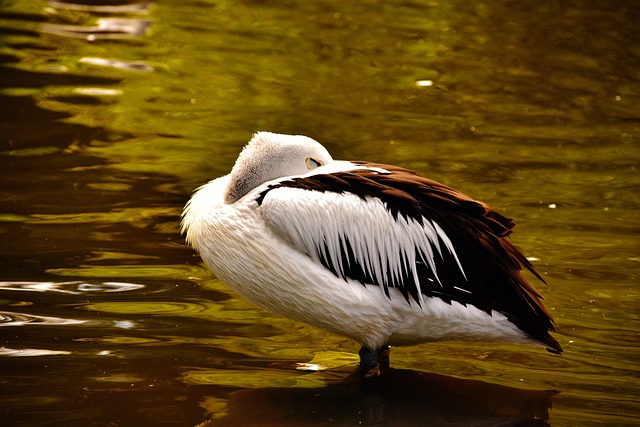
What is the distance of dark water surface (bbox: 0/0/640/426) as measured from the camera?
4.30 meters

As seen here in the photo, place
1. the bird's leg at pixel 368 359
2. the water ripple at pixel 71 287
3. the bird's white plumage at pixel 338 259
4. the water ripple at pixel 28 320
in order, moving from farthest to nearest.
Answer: the water ripple at pixel 71 287, the water ripple at pixel 28 320, the bird's leg at pixel 368 359, the bird's white plumage at pixel 338 259

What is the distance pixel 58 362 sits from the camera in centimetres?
443

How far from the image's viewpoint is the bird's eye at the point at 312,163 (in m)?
4.57

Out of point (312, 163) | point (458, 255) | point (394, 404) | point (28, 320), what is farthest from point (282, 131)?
point (394, 404)

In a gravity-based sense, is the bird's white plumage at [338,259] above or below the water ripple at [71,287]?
above

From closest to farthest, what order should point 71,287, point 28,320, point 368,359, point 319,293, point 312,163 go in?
point 319,293 → point 368,359 → point 312,163 → point 28,320 → point 71,287

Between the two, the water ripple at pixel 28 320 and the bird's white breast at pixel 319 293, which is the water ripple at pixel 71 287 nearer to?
the water ripple at pixel 28 320

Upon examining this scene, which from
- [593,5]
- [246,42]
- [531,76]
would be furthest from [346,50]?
[593,5]

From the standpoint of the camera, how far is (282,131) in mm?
7586

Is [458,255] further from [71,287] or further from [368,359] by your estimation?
[71,287]

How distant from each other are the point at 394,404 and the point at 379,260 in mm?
548

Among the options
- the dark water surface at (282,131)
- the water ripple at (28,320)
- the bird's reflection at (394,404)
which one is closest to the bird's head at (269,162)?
the dark water surface at (282,131)

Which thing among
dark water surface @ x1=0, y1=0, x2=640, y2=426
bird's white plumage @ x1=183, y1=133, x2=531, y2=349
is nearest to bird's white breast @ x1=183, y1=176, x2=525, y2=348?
bird's white plumage @ x1=183, y1=133, x2=531, y2=349

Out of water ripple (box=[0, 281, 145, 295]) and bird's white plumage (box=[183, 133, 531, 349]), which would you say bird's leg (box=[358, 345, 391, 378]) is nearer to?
bird's white plumage (box=[183, 133, 531, 349])
